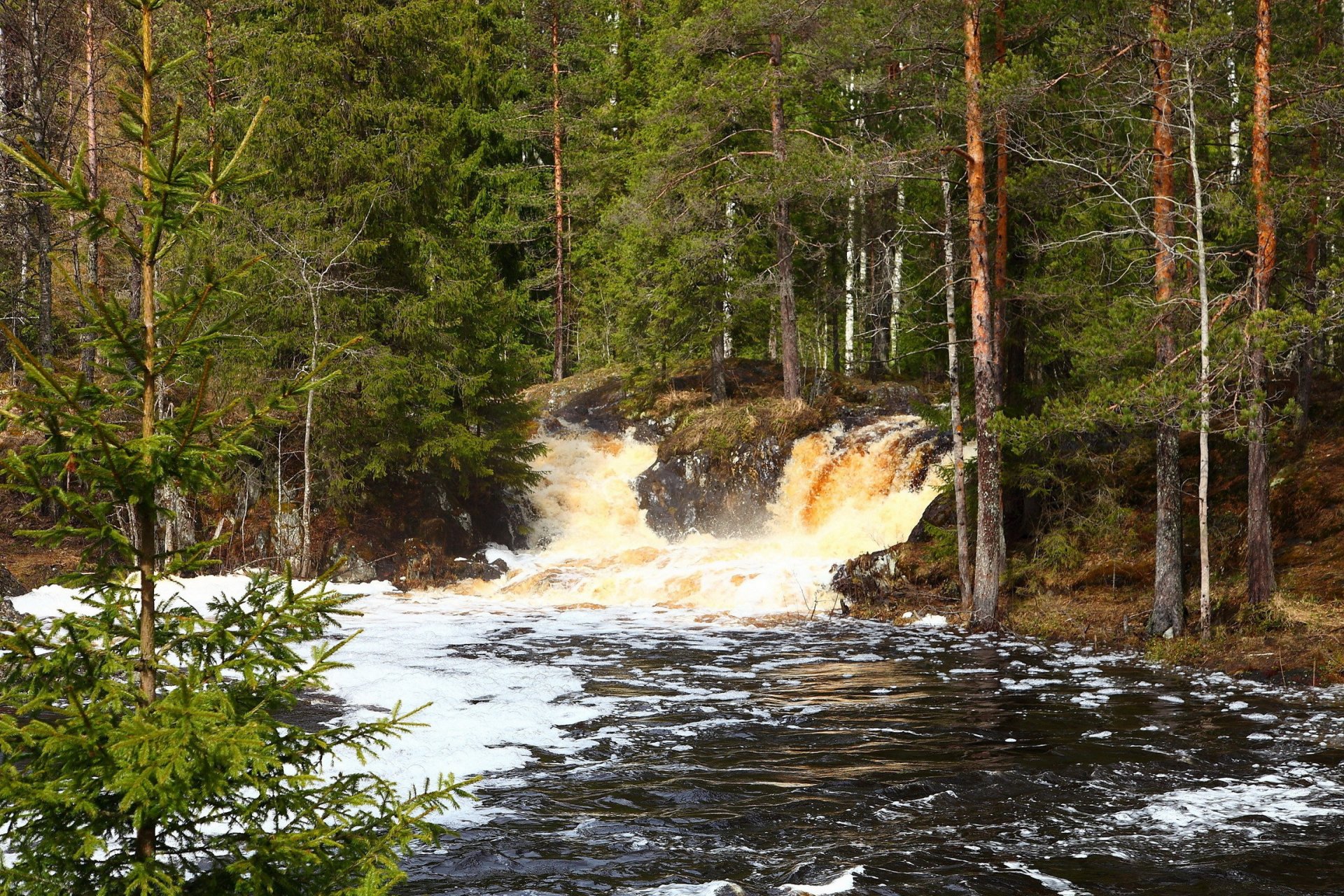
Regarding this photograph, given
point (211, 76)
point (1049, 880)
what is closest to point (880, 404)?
point (211, 76)

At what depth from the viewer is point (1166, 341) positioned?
43.1ft

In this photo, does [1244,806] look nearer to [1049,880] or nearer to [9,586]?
[1049,880]

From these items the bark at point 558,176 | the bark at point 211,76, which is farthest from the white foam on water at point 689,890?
the bark at point 558,176

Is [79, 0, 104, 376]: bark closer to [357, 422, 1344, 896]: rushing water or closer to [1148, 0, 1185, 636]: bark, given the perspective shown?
[357, 422, 1344, 896]: rushing water

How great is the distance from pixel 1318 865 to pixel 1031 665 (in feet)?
22.5

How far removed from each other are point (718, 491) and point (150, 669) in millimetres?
21149

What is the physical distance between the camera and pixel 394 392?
21.8 metres

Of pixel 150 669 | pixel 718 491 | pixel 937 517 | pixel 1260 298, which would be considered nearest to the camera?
pixel 150 669

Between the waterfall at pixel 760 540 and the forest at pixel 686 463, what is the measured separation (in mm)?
137

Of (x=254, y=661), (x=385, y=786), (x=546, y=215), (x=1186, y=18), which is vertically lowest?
(x=385, y=786)

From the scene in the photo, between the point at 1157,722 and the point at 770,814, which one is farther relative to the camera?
the point at 1157,722

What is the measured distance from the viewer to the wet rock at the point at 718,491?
78.3 ft

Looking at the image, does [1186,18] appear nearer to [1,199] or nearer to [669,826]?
[669,826]

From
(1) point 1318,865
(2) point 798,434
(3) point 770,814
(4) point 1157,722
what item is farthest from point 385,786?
(2) point 798,434
